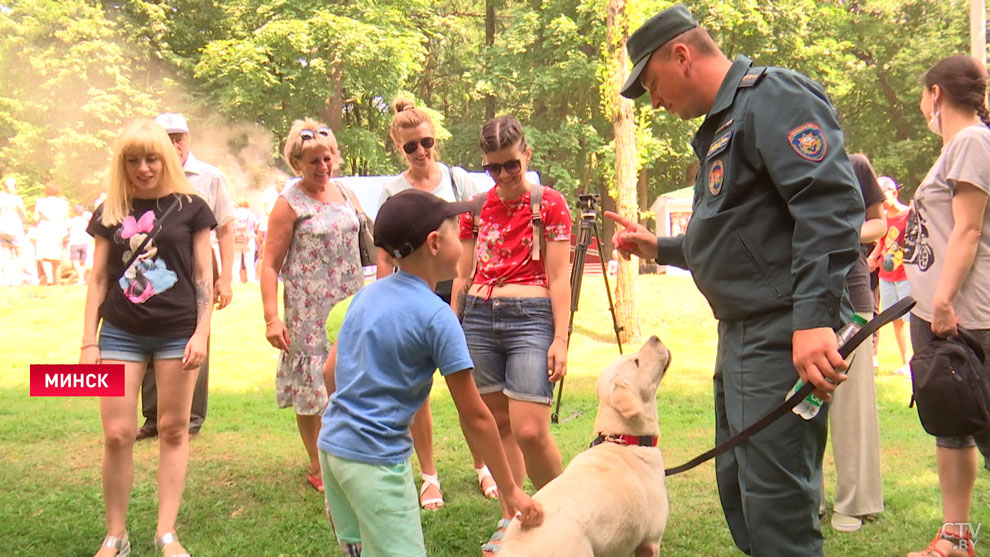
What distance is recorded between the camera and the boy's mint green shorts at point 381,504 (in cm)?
273

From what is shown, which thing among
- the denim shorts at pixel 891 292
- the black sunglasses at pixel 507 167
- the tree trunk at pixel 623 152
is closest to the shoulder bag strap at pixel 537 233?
the black sunglasses at pixel 507 167

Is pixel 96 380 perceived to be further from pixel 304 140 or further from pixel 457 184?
pixel 457 184

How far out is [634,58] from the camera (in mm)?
2943

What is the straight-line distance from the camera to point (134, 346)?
417cm

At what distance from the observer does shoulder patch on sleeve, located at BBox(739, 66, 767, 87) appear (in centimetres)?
264

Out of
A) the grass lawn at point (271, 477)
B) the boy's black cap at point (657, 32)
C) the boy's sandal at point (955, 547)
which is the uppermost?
the boy's black cap at point (657, 32)

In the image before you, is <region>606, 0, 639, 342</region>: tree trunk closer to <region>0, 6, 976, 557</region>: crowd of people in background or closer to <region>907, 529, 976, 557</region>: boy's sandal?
<region>0, 6, 976, 557</region>: crowd of people in background

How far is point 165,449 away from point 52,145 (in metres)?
33.3

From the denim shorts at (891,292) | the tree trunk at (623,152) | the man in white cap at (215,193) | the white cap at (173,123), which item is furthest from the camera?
the tree trunk at (623,152)

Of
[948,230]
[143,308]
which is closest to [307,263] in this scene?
[143,308]

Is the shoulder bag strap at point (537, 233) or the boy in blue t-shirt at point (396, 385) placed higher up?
the shoulder bag strap at point (537, 233)

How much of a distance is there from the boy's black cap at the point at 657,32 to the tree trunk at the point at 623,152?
1073cm

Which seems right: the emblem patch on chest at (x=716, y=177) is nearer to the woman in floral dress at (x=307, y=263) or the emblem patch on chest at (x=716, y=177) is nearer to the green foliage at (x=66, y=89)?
the woman in floral dress at (x=307, y=263)

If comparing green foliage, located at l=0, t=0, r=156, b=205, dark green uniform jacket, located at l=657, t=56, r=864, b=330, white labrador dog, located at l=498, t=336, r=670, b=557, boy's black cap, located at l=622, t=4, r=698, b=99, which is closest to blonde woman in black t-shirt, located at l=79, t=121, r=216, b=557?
white labrador dog, located at l=498, t=336, r=670, b=557
